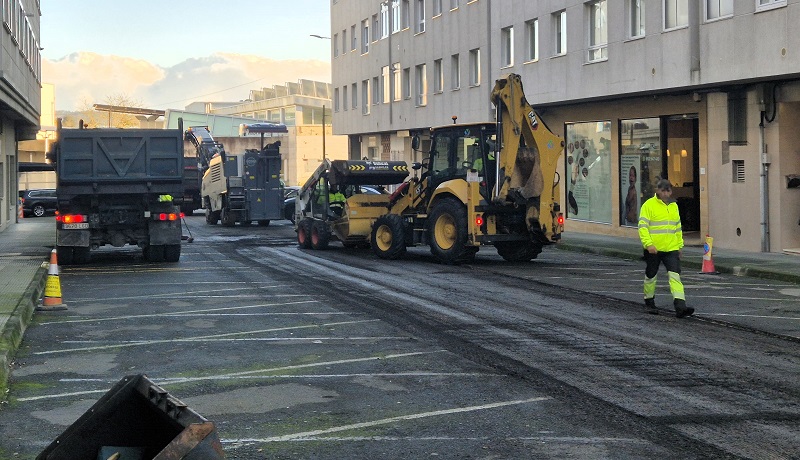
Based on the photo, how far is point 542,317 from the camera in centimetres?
1316

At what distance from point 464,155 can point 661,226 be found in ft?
27.5

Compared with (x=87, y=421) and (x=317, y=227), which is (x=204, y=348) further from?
(x=317, y=227)

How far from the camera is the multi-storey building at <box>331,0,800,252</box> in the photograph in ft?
74.3

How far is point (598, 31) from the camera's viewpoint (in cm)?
2927

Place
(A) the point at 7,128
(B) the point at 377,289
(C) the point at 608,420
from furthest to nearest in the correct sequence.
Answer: (A) the point at 7,128 < (B) the point at 377,289 < (C) the point at 608,420

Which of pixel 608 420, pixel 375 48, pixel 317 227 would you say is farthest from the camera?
pixel 375 48

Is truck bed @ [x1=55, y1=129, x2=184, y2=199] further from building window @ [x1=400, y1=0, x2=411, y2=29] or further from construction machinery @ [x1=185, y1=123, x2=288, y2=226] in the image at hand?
building window @ [x1=400, y1=0, x2=411, y2=29]

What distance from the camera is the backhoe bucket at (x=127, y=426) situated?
571 centimetres

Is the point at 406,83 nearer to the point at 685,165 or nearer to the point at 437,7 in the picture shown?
the point at 437,7

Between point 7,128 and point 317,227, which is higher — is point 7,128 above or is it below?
above

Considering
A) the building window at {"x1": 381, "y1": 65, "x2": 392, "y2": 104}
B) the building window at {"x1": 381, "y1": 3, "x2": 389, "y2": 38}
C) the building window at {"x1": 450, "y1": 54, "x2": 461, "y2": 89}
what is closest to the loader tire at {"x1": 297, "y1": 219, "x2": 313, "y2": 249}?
the building window at {"x1": 450, "y1": 54, "x2": 461, "y2": 89}

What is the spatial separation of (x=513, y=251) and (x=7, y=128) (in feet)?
81.0

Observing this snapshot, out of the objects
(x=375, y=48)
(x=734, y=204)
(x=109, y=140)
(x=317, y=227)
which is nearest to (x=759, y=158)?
(x=734, y=204)

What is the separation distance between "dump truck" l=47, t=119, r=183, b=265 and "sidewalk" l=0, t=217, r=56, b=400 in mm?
1127
